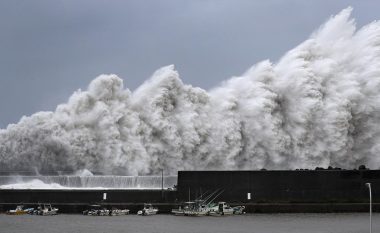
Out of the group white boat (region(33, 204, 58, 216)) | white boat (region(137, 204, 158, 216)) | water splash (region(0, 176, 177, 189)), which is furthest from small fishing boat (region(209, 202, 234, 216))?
white boat (region(33, 204, 58, 216))

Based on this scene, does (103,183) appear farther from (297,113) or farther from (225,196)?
(297,113)

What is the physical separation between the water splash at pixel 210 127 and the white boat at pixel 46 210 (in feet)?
26.6

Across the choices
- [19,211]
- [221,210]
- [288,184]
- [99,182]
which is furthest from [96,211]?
[288,184]

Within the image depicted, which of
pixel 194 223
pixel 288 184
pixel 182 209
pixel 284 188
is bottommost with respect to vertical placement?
pixel 194 223

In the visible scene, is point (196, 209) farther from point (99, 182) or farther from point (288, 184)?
point (99, 182)

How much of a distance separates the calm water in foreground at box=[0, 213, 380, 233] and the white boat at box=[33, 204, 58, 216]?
1.23m

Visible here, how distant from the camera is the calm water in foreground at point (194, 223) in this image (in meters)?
40.2

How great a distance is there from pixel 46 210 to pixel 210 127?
1806cm

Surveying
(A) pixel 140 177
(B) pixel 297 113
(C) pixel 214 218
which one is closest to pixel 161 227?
(C) pixel 214 218

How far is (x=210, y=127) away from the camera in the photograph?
63188 millimetres

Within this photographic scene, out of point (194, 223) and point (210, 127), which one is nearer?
point (194, 223)

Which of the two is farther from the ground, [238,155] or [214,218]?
[238,155]

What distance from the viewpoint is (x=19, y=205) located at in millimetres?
52031

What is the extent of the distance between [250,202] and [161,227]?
9.27 metres
